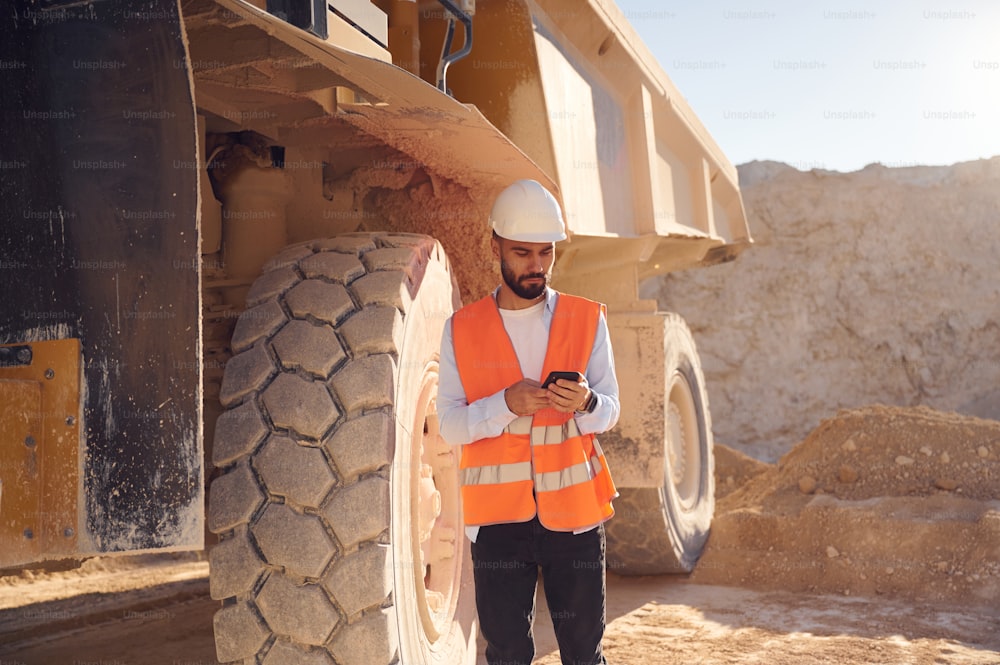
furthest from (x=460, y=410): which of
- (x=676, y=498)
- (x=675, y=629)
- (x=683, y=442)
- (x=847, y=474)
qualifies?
(x=847, y=474)

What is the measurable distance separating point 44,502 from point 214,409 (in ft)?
4.88

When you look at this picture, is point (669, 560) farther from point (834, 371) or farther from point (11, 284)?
point (834, 371)

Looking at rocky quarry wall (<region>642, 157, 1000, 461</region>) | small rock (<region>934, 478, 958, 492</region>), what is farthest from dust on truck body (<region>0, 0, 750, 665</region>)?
rocky quarry wall (<region>642, 157, 1000, 461</region>)

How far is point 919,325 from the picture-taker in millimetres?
13547

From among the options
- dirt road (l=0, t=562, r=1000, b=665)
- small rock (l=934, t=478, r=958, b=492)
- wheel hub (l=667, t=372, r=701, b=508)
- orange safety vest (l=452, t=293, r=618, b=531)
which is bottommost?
dirt road (l=0, t=562, r=1000, b=665)

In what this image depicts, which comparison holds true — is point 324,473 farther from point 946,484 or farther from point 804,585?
point 946,484

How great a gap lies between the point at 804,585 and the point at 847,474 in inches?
52.5

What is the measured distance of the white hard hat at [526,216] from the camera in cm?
272

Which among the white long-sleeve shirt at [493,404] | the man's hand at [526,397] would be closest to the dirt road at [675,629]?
the white long-sleeve shirt at [493,404]

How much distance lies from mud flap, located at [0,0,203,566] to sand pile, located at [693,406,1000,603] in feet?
14.3

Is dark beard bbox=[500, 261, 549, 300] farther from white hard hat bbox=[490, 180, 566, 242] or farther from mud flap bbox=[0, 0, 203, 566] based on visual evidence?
mud flap bbox=[0, 0, 203, 566]

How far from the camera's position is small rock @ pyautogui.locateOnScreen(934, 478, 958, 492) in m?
6.27

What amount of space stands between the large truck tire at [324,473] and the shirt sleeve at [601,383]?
0.50m

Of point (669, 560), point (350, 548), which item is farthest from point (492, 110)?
point (669, 560)
